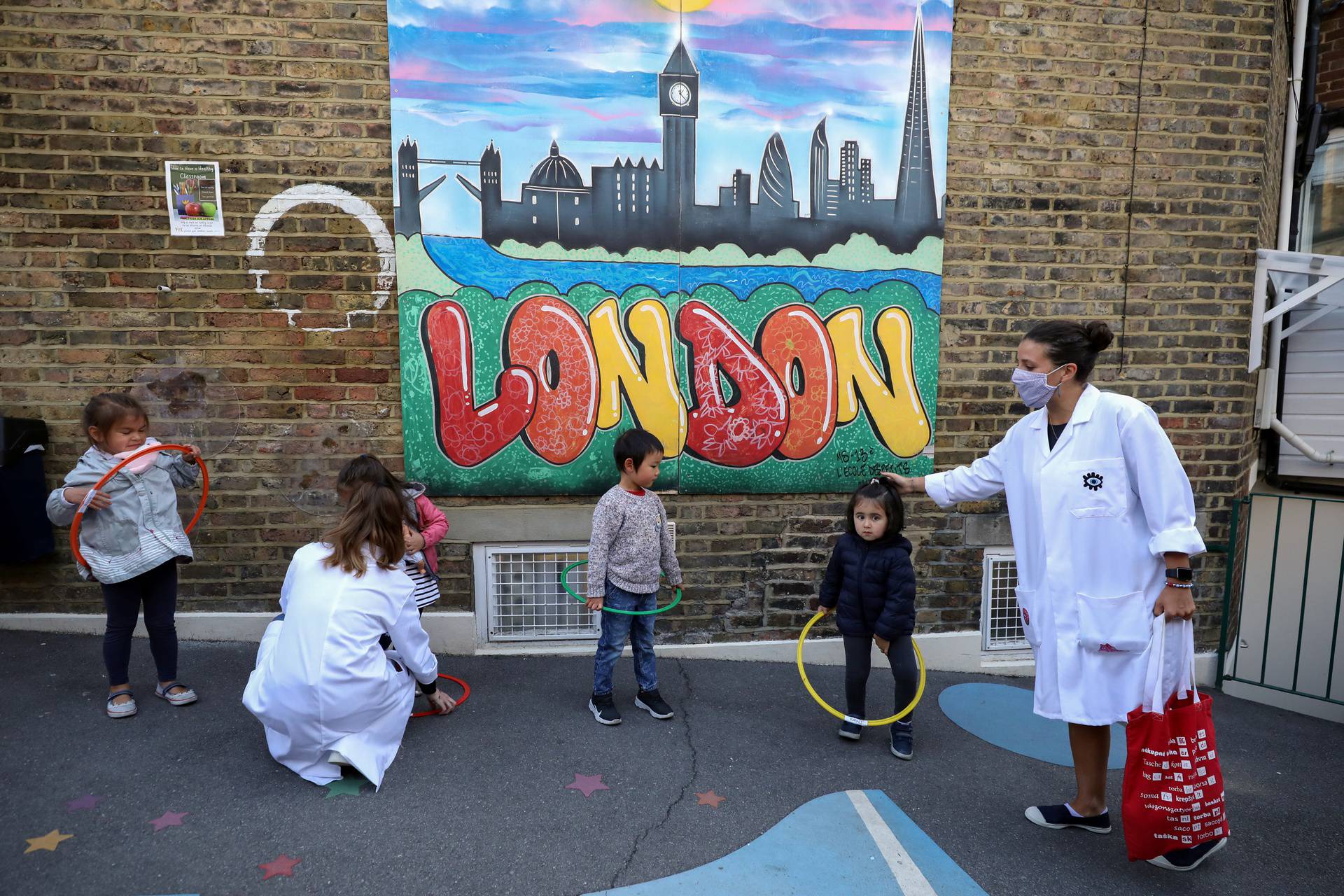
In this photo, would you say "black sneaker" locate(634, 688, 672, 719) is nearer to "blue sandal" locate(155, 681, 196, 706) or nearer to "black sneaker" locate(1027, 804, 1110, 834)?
"black sneaker" locate(1027, 804, 1110, 834)

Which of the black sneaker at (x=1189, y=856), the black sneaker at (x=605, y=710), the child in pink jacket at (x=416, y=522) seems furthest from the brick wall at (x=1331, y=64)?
the child in pink jacket at (x=416, y=522)

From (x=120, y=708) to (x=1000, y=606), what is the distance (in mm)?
5041

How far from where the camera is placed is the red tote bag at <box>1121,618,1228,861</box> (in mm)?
2887

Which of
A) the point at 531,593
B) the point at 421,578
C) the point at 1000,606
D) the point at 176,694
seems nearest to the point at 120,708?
the point at 176,694

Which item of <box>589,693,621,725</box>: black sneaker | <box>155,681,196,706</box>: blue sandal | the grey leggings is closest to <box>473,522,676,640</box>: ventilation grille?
<box>589,693,621,725</box>: black sneaker

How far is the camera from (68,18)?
446cm

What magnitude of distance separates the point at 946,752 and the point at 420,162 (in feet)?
14.1

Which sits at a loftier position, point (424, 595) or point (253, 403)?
point (253, 403)

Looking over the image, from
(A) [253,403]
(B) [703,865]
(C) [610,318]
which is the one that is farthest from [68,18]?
(B) [703,865]

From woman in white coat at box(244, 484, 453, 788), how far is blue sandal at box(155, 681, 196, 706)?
29.6 inches

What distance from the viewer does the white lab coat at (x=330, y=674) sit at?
3.39m

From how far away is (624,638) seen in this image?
415cm

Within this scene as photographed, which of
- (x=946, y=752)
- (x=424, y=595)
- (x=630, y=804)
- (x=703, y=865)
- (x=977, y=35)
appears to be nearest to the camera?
(x=703, y=865)

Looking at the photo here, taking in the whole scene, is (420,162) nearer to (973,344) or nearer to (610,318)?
(610,318)
